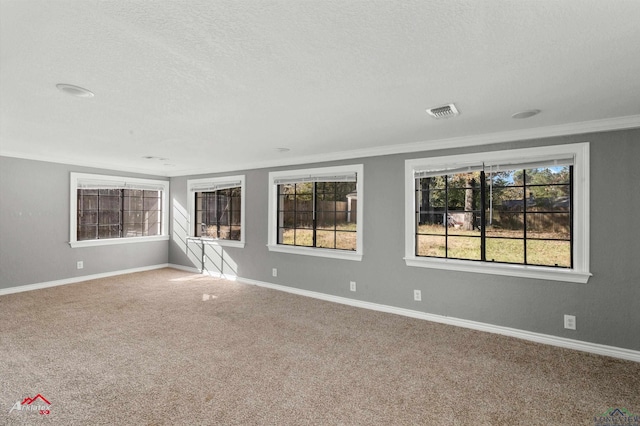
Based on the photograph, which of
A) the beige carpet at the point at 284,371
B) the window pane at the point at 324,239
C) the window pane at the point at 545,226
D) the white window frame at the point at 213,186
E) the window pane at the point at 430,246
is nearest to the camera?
the beige carpet at the point at 284,371

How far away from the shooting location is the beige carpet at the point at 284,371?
2.04 meters

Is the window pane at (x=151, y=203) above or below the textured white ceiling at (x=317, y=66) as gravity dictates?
below

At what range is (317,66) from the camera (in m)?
1.82

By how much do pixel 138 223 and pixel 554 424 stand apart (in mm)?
7334

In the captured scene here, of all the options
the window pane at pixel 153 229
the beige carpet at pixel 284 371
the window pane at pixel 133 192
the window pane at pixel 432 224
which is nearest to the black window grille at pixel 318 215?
the window pane at pixel 432 224

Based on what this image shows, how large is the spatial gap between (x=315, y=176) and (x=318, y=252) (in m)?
1.21

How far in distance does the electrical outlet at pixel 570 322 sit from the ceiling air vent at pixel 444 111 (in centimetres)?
239

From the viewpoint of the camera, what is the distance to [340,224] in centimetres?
471

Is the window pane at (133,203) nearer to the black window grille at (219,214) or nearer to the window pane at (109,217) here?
the window pane at (109,217)

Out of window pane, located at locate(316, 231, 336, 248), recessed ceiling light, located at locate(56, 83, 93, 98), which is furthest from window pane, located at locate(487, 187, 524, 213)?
recessed ceiling light, located at locate(56, 83, 93, 98)

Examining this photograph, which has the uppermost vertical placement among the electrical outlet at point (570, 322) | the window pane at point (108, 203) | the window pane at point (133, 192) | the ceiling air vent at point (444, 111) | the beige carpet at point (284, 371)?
the ceiling air vent at point (444, 111)

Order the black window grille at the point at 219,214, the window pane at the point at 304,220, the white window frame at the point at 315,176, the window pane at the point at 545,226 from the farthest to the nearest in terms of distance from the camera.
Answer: the black window grille at the point at 219,214 → the window pane at the point at 304,220 → the window pane at the point at 545,226 → the white window frame at the point at 315,176

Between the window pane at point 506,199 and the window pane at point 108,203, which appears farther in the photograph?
the window pane at point 108,203

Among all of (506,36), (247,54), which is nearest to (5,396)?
(247,54)
